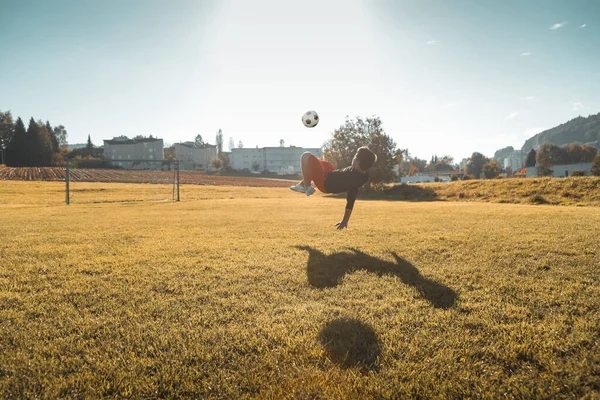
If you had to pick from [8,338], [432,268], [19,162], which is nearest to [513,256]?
[432,268]

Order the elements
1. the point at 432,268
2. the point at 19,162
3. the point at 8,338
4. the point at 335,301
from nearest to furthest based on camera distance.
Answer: the point at 8,338
the point at 335,301
the point at 432,268
the point at 19,162

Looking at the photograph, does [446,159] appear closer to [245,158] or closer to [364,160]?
[245,158]

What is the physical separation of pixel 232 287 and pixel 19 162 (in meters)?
103

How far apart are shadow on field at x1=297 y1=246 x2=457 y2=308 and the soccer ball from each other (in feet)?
14.2

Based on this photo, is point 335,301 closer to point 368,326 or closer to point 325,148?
point 368,326

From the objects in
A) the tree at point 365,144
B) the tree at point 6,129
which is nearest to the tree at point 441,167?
the tree at point 365,144

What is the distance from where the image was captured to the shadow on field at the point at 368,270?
15.2ft

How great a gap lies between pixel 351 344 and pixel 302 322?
0.68m

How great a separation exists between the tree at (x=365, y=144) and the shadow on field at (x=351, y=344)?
1487 inches

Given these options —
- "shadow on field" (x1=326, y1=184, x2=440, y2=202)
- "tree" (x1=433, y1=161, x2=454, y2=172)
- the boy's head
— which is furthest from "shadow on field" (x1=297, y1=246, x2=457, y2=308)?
"tree" (x1=433, y1=161, x2=454, y2=172)

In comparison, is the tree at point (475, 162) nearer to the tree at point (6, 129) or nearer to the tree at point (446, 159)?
the tree at point (446, 159)

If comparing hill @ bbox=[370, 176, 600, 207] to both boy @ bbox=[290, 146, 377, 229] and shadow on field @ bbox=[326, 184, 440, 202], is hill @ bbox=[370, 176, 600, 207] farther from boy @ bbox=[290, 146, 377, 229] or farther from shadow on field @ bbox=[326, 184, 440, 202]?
boy @ bbox=[290, 146, 377, 229]

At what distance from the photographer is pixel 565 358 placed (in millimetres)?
3018

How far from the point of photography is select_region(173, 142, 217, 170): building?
140 meters
